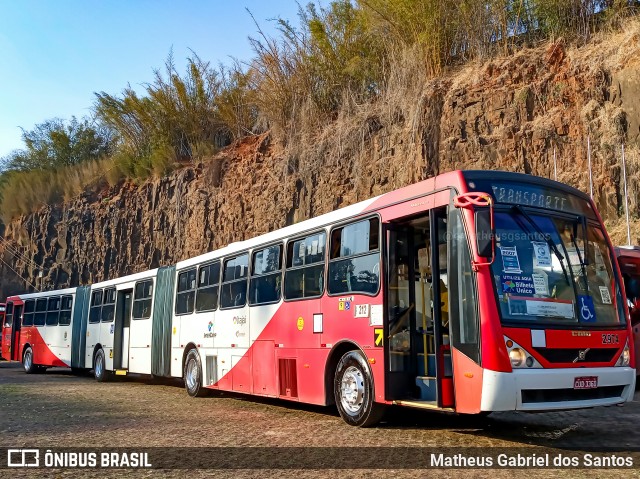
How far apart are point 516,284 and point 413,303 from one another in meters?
1.73

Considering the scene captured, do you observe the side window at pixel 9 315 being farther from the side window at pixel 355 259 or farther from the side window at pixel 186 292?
the side window at pixel 355 259

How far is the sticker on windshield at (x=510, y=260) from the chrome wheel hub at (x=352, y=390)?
2.62 m

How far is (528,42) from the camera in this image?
1941 cm

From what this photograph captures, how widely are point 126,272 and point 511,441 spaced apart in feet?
87.5

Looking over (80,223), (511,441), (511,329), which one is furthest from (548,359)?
(80,223)

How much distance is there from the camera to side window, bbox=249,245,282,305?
1102cm

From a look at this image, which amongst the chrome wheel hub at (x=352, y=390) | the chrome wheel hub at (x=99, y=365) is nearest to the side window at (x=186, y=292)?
the chrome wheel hub at (x=99, y=365)

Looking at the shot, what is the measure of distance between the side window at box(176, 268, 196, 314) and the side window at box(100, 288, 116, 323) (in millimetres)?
4750

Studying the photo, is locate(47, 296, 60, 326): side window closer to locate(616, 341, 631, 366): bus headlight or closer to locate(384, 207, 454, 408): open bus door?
locate(384, 207, 454, 408): open bus door

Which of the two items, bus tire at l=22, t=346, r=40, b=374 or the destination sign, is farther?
Result: bus tire at l=22, t=346, r=40, b=374

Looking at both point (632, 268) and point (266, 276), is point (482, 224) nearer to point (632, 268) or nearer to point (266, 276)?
point (266, 276)

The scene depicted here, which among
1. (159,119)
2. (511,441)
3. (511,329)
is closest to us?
(511,329)

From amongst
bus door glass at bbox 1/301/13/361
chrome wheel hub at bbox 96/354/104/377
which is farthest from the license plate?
bus door glass at bbox 1/301/13/361

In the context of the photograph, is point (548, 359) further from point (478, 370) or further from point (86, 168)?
point (86, 168)
